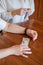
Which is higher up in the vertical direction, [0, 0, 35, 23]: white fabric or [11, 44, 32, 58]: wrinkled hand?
[0, 0, 35, 23]: white fabric

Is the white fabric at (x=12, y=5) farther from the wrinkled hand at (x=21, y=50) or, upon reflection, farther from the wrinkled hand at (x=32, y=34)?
the wrinkled hand at (x=21, y=50)

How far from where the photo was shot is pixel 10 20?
75.9 inches

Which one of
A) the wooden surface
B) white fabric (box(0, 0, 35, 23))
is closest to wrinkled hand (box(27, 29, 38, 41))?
the wooden surface

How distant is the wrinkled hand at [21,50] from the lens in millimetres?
1131

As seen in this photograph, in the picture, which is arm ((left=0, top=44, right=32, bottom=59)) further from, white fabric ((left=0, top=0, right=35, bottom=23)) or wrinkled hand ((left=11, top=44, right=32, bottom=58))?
white fabric ((left=0, top=0, right=35, bottom=23))

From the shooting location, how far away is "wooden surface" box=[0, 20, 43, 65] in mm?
1039

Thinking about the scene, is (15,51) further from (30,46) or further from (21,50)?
(30,46)

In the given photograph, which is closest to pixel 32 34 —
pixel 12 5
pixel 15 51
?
pixel 15 51

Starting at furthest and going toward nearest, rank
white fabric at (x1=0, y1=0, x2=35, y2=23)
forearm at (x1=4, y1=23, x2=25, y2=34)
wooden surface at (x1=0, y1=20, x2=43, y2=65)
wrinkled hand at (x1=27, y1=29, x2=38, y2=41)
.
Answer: white fabric at (x1=0, y1=0, x2=35, y2=23)
forearm at (x1=4, y1=23, x2=25, y2=34)
wrinkled hand at (x1=27, y1=29, x2=38, y2=41)
wooden surface at (x1=0, y1=20, x2=43, y2=65)

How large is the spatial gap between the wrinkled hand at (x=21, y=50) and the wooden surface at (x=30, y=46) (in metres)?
0.04

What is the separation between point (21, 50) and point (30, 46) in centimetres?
11

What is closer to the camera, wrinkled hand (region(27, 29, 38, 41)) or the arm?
the arm

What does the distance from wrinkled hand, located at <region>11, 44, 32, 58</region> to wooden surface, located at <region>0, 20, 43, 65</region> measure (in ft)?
0.12

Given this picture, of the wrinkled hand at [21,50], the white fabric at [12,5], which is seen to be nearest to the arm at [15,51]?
the wrinkled hand at [21,50]
